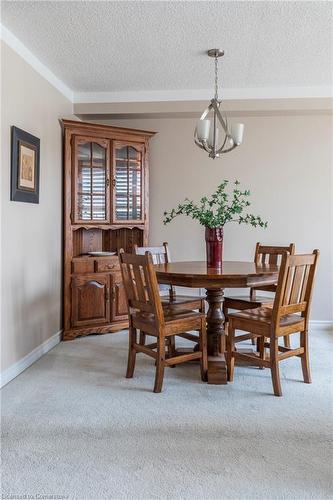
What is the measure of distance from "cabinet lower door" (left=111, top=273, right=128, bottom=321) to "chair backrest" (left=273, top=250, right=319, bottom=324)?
77.3 inches

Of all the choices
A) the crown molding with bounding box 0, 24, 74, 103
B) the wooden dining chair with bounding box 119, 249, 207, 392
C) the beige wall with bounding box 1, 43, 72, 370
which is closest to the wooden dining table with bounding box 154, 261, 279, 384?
the wooden dining chair with bounding box 119, 249, 207, 392

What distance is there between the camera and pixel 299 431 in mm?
2217

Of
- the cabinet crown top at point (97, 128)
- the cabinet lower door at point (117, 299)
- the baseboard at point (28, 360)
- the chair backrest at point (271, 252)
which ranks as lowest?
the baseboard at point (28, 360)

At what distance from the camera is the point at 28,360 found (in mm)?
3281

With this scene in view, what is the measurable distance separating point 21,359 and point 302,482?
2.21 m

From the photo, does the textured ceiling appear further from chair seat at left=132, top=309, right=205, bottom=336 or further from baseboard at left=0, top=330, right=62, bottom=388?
baseboard at left=0, top=330, right=62, bottom=388

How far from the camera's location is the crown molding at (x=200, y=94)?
4.19 m

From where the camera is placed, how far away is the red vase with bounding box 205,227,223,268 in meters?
3.24

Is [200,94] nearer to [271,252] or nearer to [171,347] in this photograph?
[271,252]

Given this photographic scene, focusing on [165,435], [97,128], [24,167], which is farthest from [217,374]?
[97,128]

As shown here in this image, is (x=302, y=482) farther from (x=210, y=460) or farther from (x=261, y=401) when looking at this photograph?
(x=261, y=401)

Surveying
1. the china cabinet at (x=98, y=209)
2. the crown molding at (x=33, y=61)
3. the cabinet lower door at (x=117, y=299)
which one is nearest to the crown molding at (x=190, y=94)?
the crown molding at (x=33, y=61)

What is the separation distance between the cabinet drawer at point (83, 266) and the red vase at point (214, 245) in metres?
1.36

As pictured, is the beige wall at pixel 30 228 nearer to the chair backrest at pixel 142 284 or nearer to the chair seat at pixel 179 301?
the chair backrest at pixel 142 284
